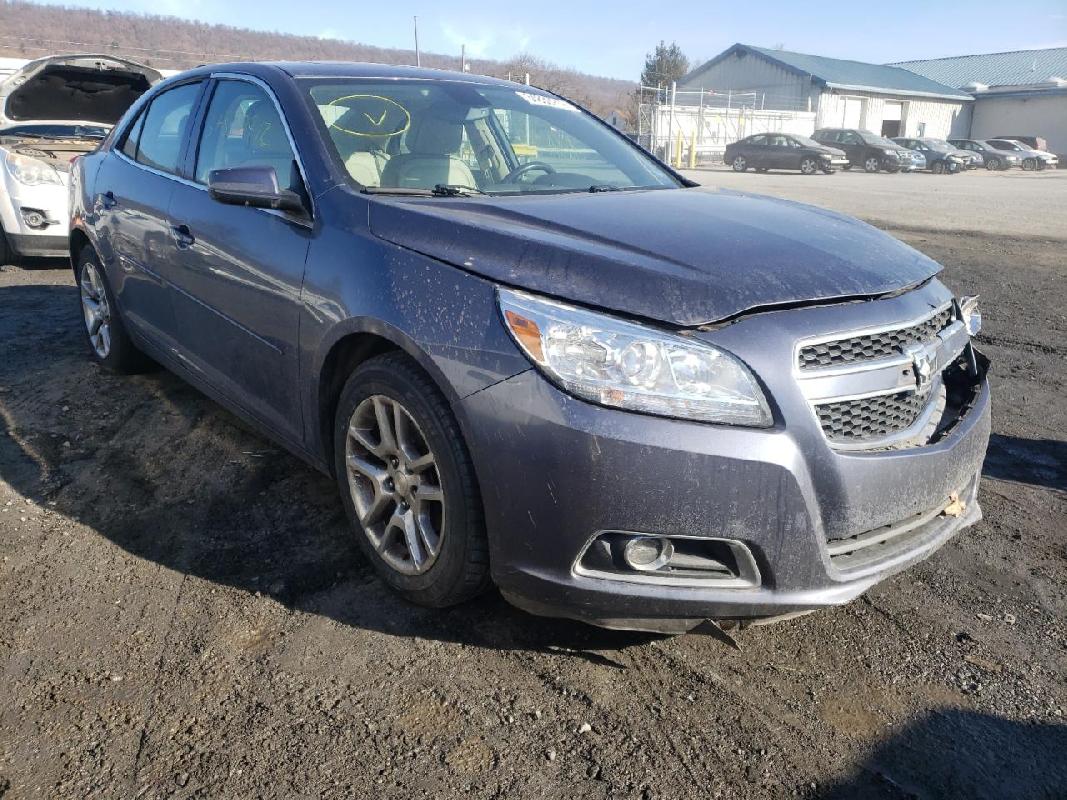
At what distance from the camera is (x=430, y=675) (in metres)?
2.39

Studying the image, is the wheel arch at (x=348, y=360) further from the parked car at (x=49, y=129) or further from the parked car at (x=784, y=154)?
the parked car at (x=784, y=154)

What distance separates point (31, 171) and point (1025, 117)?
186ft

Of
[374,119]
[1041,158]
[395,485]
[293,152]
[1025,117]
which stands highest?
[1025,117]

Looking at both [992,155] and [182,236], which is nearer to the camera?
[182,236]

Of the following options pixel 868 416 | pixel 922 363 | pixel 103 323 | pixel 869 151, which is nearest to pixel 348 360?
pixel 868 416

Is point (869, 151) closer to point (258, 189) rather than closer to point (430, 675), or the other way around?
point (258, 189)

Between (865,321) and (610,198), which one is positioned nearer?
(865,321)

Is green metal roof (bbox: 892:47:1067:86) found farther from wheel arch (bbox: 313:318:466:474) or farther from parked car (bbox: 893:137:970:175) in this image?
wheel arch (bbox: 313:318:466:474)

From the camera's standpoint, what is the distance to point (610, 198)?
3117 millimetres

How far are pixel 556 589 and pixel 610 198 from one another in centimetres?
154

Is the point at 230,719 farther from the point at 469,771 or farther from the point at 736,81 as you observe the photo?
the point at 736,81

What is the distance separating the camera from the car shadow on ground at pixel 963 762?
6.49 feet

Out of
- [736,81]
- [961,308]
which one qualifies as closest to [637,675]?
[961,308]

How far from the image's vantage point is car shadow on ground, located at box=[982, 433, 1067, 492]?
12.3ft
